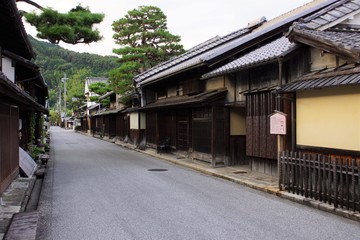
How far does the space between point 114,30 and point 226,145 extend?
19882 millimetres

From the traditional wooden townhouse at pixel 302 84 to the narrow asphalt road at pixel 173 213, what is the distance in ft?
7.25

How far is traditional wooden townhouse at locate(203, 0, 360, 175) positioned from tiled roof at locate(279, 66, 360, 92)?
0.11 ft

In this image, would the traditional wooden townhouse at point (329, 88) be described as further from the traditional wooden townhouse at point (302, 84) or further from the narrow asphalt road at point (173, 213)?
the narrow asphalt road at point (173, 213)

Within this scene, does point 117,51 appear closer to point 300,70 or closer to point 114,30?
point 114,30

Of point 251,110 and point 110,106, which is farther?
point 110,106

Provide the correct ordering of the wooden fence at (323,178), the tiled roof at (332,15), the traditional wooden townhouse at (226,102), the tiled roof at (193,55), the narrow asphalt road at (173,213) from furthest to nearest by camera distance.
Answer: the tiled roof at (193,55) < the traditional wooden townhouse at (226,102) < the tiled roof at (332,15) < the wooden fence at (323,178) < the narrow asphalt road at (173,213)

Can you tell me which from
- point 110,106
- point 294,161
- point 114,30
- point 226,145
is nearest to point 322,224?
point 294,161

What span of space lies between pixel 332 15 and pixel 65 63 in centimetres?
11358

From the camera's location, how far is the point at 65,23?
15.1 m

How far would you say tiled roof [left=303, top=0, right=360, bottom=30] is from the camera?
10833mm

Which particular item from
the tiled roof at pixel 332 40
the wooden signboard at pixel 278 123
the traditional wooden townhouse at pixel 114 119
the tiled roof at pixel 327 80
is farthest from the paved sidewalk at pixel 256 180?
the traditional wooden townhouse at pixel 114 119

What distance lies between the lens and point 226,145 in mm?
16422

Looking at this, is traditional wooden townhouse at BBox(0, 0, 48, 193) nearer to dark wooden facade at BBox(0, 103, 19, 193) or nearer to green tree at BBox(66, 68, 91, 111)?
dark wooden facade at BBox(0, 103, 19, 193)

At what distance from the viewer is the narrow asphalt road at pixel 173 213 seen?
262 inches
